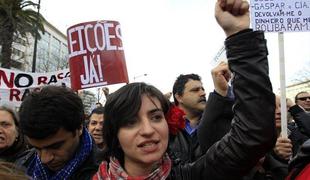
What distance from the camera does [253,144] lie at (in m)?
1.60

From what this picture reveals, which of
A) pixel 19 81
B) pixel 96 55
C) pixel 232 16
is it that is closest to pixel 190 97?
pixel 96 55

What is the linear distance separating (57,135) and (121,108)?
483 mm

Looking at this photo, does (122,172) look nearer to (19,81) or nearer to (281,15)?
(281,15)

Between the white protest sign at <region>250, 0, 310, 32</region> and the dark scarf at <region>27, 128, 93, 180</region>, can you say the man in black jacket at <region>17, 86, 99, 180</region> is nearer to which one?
the dark scarf at <region>27, 128, 93, 180</region>

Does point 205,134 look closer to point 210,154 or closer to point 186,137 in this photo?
point 210,154

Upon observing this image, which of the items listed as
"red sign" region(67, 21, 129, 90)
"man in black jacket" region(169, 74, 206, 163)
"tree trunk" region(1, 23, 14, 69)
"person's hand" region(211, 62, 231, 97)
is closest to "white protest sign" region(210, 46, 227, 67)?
"person's hand" region(211, 62, 231, 97)

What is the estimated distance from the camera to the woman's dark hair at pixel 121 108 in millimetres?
1860

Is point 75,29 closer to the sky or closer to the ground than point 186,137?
closer to the sky

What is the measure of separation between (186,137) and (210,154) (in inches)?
50.7

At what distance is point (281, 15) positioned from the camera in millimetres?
4039

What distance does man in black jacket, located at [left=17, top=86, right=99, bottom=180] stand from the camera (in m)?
2.18

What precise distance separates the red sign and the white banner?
1.58 meters

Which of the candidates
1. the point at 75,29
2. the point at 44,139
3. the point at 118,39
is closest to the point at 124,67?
the point at 118,39

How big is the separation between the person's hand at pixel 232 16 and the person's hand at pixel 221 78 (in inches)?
11.8
